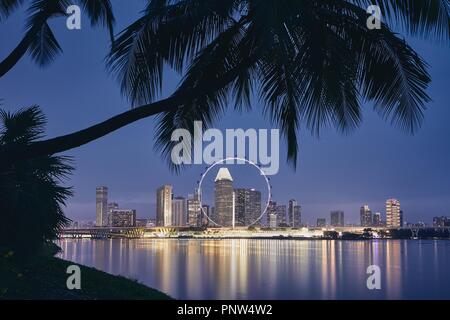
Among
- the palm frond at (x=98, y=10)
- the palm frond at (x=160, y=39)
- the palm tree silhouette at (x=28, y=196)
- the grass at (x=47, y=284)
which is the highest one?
the palm frond at (x=98, y=10)

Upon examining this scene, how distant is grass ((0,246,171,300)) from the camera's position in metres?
8.84

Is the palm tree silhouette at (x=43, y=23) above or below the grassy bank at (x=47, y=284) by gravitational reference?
above

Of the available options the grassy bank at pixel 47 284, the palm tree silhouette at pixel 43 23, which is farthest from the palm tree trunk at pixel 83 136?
the grassy bank at pixel 47 284

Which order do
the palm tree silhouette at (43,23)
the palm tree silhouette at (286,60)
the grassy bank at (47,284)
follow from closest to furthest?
the palm tree silhouette at (286,60) → the palm tree silhouette at (43,23) → the grassy bank at (47,284)

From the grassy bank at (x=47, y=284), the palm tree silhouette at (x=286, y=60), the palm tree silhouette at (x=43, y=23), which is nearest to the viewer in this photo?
the palm tree silhouette at (x=286, y=60)

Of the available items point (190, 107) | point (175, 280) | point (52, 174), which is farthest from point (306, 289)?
point (190, 107)

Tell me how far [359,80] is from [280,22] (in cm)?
228

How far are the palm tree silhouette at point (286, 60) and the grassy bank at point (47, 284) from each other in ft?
14.0

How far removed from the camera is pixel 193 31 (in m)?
5.90

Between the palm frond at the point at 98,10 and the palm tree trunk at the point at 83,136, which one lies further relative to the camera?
the palm frond at the point at 98,10

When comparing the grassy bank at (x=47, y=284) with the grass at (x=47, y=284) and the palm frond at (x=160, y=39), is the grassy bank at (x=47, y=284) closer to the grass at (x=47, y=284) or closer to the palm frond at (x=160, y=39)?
the grass at (x=47, y=284)

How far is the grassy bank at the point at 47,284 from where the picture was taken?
884 cm

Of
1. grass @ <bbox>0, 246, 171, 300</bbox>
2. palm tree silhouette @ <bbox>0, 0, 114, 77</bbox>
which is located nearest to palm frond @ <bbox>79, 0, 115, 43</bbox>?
palm tree silhouette @ <bbox>0, 0, 114, 77</bbox>

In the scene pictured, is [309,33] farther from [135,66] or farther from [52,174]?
[52,174]
